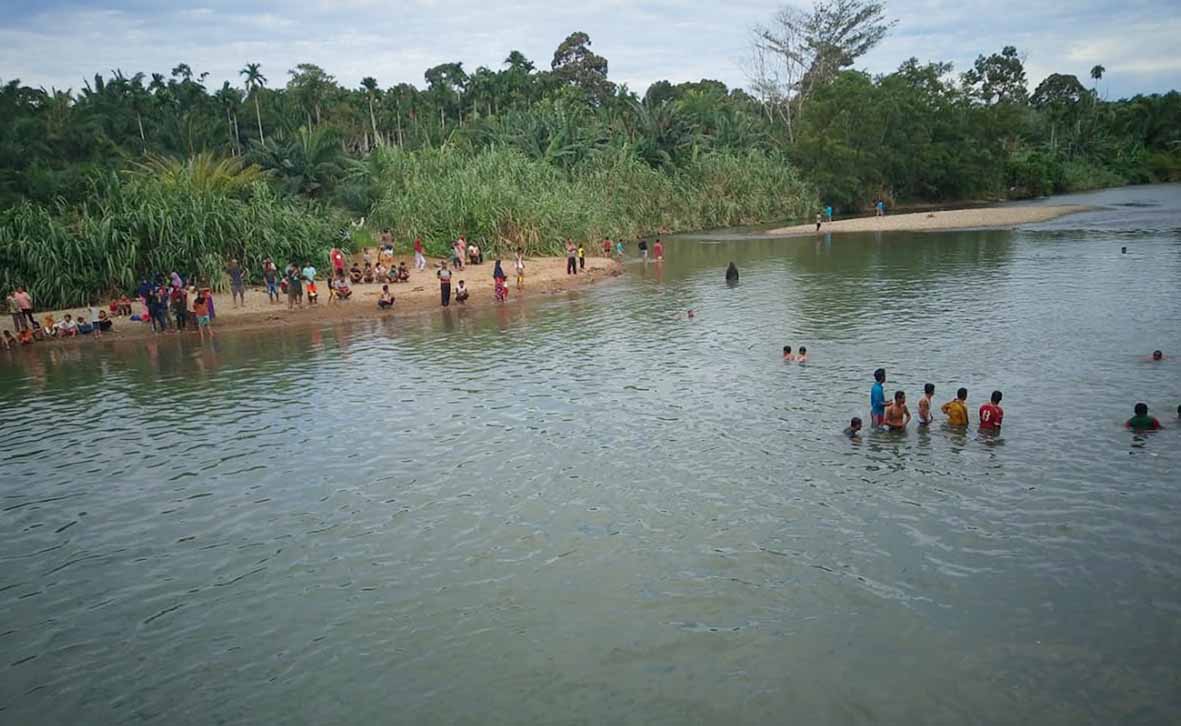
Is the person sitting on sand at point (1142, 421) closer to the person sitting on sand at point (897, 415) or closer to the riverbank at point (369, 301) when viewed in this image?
the person sitting on sand at point (897, 415)

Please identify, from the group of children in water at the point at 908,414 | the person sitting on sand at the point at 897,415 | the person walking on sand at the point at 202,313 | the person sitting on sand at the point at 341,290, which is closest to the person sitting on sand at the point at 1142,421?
the group of children in water at the point at 908,414

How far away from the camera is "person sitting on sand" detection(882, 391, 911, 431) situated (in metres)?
16.8

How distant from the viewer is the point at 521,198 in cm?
4641

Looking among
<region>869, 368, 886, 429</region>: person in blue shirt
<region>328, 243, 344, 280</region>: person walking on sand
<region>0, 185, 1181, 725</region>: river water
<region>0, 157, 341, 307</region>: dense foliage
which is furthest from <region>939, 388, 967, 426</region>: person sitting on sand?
<region>0, 157, 341, 307</region>: dense foliage

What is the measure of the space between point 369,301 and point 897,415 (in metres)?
24.5

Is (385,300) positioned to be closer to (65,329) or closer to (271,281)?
(271,281)

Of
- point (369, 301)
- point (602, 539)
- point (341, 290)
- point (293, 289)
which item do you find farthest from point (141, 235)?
point (602, 539)

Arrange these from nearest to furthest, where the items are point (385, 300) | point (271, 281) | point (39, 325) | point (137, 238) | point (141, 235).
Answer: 1. point (39, 325)
2. point (137, 238)
3. point (141, 235)
4. point (385, 300)
5. point (271, 281)

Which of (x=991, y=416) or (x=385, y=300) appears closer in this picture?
(x=991, y=416)

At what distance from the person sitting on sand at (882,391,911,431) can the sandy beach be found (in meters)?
46.8

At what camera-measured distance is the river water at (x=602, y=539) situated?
9562mm

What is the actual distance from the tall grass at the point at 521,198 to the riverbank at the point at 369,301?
95.4 inches

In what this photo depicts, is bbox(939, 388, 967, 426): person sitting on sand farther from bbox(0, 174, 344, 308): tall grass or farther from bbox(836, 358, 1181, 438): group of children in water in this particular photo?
bbox(0, 174, 344, 308): tall grass

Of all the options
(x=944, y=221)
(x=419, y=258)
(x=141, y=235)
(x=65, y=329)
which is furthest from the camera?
(x=944, y=221)
